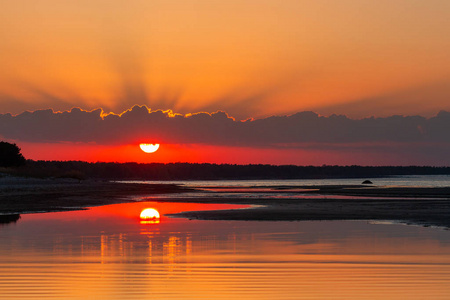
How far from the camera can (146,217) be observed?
37969mm

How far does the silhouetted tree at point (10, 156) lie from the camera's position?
106 metres

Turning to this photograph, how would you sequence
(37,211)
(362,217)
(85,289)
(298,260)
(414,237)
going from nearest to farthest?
(85,289) < (298,260) < (414,237) < (362,217) < (37,211)

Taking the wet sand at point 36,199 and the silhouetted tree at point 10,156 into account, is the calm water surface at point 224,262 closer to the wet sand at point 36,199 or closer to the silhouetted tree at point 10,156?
the wet sand at point 36,199

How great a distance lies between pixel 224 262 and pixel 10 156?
96262 millimetres

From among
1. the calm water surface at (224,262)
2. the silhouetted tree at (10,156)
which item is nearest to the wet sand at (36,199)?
the calm water surface at (224,262)

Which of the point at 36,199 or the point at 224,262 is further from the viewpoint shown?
the point at 36,199

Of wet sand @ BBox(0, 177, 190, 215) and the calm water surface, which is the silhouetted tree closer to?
wet sand @ BBox(0, 177, 190, 215)

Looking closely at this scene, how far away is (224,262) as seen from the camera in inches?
756

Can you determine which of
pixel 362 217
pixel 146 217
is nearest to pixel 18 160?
pixel 146 217

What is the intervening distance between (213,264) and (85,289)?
4.93 m

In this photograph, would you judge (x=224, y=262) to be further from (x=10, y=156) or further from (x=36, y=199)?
(x=10, y=156)

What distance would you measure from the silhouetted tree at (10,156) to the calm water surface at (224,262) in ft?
261

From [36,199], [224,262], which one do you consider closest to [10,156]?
[36,199]

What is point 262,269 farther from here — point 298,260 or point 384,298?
point 384,298
